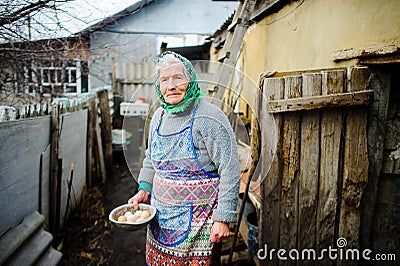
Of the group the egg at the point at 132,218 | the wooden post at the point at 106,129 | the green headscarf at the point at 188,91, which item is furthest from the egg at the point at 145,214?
the wooden post at the point at 106,129

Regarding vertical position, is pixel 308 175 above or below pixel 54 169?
above

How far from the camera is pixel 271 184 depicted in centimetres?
219

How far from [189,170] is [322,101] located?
1.00 m

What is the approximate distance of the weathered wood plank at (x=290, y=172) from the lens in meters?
2.11

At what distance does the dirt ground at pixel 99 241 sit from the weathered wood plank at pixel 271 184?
1.15m

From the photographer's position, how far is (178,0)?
12273 millimetres

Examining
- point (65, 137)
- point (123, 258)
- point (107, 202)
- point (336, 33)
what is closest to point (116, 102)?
point (107, 202)

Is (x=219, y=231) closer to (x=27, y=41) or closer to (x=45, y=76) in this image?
(x=27, y=41)

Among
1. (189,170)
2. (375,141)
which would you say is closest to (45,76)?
(189,170)

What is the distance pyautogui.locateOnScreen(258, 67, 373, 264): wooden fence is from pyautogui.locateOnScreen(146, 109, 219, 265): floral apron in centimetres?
55

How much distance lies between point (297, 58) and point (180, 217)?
2.10m

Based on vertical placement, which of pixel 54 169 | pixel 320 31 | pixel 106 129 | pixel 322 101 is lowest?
pixel 54 169

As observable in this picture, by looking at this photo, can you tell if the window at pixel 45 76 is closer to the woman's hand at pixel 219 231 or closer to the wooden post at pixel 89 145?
the wooden post at pixel 89 145

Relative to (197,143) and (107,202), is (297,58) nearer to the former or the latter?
(197,143)
